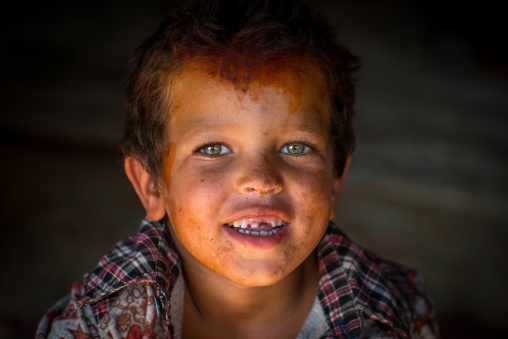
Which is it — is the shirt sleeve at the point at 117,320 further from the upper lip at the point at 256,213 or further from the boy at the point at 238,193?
the upper lip at the point at 256,213

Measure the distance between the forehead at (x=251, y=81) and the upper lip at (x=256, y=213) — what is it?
26cm

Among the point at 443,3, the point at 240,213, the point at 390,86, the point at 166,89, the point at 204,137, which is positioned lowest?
the point at 240,213

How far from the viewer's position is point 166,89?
4.65ft

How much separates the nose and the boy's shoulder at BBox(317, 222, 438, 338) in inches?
17.7

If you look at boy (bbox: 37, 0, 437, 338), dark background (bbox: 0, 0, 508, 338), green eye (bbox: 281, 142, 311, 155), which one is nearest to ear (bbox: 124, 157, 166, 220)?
boy (bbox: 37, 0, 437, 338)

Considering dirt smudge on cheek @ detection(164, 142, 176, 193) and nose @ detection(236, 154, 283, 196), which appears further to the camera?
dirt smudge on cheek @ detection(164, 142, 176, 193)

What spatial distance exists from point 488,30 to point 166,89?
3.59m

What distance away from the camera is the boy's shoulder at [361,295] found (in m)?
1.50

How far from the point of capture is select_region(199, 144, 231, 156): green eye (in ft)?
4.41

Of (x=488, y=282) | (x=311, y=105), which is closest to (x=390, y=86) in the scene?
(x=488, y=282)

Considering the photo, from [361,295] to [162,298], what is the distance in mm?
586

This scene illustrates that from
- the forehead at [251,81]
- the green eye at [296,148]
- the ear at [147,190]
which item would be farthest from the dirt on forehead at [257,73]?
the ear at [147,190]

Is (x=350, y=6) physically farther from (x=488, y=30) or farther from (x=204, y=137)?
(x=204, y=137)

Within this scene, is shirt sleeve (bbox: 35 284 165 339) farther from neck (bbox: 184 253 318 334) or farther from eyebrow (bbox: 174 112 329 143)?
eyebrow (bbox: 174 112 329 143)
